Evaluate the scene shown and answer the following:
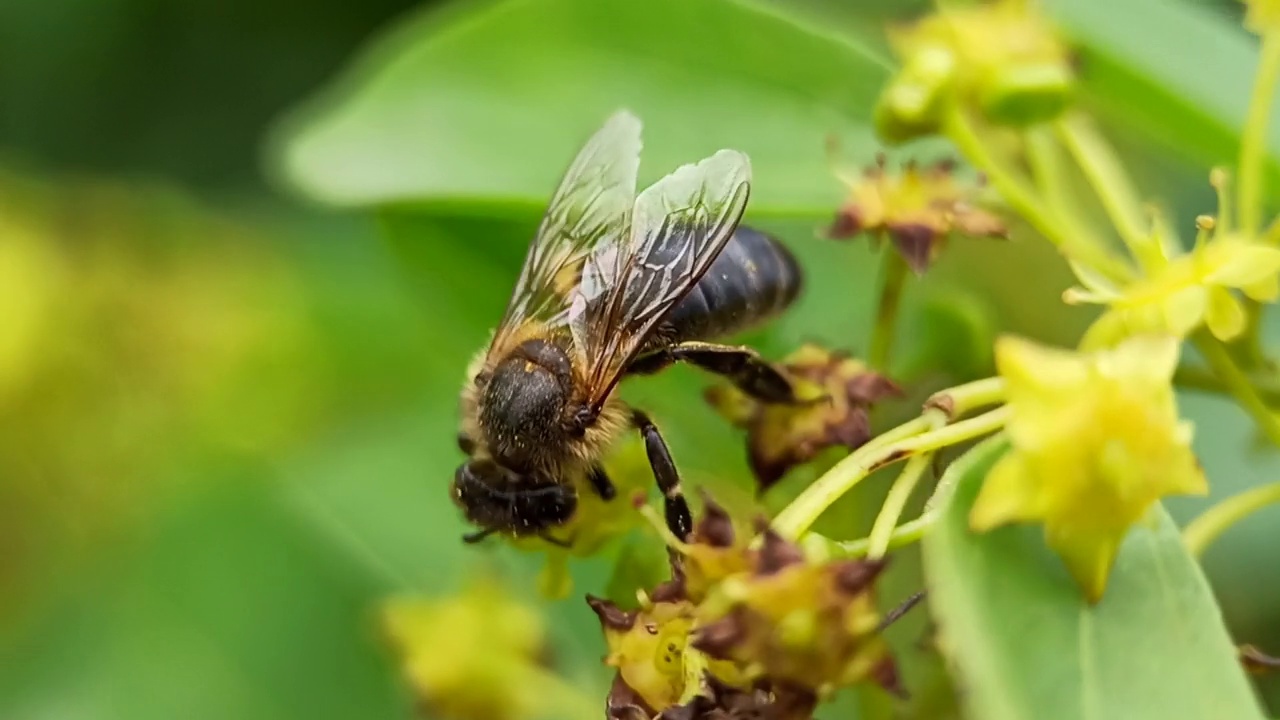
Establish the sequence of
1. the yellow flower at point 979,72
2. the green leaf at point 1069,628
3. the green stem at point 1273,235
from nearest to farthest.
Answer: the green leaf at point 1069,628 → the green stem at point 1273,235 → the yellow flower at point 979,72

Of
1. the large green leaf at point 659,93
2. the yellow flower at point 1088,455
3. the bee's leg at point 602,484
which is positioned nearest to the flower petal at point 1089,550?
the yellow flower at point 1088,455

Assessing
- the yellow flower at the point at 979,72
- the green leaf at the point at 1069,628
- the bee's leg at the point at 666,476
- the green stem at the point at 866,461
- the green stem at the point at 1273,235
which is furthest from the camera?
the yellow flower at the point at 979,72

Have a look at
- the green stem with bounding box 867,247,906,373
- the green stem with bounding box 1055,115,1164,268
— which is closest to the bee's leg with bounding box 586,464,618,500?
the green stem with bounding box 867,247,906,373

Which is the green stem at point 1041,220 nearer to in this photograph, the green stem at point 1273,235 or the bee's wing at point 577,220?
the green stem at point 1273,235

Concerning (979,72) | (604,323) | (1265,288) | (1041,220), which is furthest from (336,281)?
(1265,288)

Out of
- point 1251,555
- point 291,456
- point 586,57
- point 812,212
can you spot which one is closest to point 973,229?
point 812,212

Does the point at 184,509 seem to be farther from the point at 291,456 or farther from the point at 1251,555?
the point at 1251,555

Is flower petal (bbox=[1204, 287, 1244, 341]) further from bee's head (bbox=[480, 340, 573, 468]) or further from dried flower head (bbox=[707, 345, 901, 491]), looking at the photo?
bee's head (bbox=[480, 340, 573, 468])
